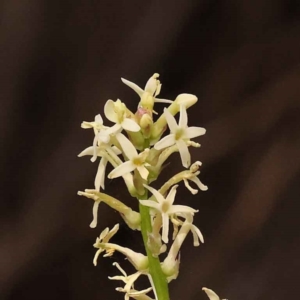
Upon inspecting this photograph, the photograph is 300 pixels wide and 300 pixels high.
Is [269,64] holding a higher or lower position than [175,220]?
higher

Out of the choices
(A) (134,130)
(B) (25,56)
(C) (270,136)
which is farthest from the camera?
(C) (270,136)

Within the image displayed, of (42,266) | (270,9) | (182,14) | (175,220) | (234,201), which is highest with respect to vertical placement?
(270,9)

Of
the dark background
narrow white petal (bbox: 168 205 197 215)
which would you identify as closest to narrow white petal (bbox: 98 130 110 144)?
narrow white petal (bbox: 168 205 197 215)

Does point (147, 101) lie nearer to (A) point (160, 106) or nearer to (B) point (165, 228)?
(B) point (165, 228)

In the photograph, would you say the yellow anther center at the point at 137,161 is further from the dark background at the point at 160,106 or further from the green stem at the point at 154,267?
the dark background at the point at 160,106

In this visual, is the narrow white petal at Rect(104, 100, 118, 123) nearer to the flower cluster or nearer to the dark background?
the flower cluster

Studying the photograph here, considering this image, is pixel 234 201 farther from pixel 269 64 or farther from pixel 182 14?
pixel 182 14

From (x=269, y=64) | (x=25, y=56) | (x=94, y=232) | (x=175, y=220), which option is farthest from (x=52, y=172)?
(x=175, y=220)

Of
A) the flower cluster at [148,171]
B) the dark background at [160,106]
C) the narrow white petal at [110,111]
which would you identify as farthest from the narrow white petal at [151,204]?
the dark background at [160,106]
